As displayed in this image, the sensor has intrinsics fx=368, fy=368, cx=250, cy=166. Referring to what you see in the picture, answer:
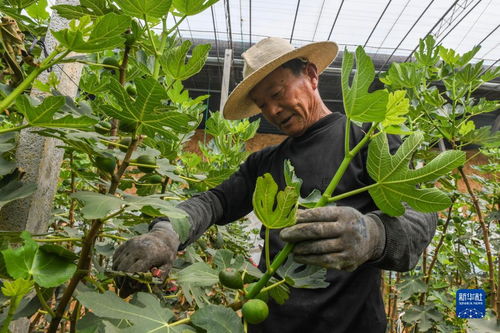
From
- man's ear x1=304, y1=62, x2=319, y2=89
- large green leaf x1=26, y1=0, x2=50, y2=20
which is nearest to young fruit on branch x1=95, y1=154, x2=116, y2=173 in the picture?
large green leaf x1=26, y1=0, x2=50, y2=20

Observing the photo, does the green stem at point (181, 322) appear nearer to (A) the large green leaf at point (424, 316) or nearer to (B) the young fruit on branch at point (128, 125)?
(B) the young fruit on branch at point (128, 125)

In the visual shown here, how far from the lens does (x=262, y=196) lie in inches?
22.3

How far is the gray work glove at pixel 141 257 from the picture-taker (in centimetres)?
81

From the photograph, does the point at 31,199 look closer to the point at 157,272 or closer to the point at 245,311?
the point at 157,272

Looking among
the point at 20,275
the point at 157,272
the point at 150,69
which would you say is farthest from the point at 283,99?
the point at 20,275

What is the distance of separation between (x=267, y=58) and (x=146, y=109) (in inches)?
37.8

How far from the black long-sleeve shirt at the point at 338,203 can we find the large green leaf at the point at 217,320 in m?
0.44

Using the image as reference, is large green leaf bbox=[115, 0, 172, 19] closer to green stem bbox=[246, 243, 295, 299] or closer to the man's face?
green stem bbox=[246, 243, 295, 299]

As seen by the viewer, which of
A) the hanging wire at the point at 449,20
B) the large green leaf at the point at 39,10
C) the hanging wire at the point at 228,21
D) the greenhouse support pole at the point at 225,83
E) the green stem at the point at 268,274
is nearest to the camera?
the green stem at the point at 268,274

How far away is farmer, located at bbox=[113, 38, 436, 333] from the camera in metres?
0.72

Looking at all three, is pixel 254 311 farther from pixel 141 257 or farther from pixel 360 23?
pixel 360 23

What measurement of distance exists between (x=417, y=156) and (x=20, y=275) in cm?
170

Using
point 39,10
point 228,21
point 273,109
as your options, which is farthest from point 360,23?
point 39,10

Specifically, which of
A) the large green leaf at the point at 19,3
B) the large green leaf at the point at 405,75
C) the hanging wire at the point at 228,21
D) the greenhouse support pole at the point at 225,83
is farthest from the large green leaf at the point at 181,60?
the hanging wire at the point at 228,21
